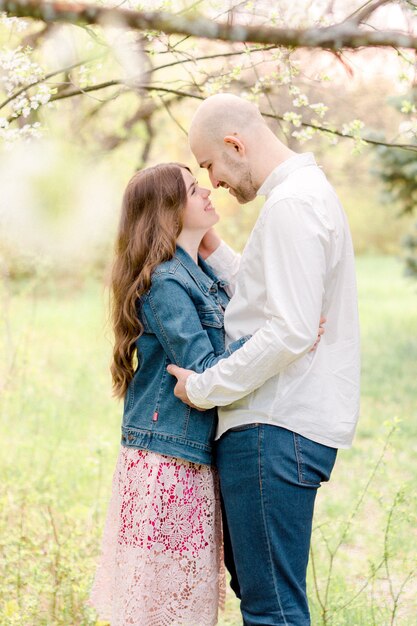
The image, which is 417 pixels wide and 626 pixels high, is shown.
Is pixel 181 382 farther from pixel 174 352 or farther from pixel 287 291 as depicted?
pixel 287 291

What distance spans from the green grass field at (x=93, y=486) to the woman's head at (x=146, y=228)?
302mm

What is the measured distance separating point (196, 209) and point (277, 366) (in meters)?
0.60

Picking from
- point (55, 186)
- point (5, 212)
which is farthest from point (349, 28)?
point (55, 186)

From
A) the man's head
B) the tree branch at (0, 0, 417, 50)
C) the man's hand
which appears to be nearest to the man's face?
the man's head

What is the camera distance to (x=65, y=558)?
11.2 ft

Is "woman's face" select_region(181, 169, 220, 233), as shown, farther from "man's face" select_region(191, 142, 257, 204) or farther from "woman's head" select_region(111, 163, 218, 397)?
"man's face" select_region(191, 142, 257, 204)

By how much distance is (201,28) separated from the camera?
3.39 ft

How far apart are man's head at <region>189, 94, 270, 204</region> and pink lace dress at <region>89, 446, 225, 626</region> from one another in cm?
80

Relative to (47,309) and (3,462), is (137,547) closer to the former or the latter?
(3,462)

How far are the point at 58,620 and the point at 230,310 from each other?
1.54 meters

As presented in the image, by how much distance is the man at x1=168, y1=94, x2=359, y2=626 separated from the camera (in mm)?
2012

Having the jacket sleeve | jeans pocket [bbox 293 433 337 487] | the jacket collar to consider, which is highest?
the jacket collar

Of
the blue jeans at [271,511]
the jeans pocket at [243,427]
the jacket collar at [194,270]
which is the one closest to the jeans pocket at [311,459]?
the blue jeans at [271,511]

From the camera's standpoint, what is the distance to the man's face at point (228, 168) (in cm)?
223
